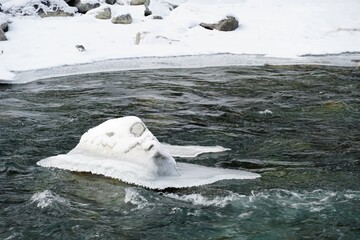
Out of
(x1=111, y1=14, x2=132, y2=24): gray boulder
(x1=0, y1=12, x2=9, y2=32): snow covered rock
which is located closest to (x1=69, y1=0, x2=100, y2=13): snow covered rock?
(x1=111, y1=14, x2=132, y2=24): gray boulder

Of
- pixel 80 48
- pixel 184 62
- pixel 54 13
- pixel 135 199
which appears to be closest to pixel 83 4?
pixel 54 13

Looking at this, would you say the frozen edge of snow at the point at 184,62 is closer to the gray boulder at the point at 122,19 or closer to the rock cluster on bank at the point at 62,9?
the rock cluster on bank at the point at 62,9

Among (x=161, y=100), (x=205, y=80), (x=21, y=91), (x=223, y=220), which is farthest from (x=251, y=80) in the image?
(x=223, y=220)

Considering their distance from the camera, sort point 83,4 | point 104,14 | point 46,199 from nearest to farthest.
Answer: point 46,199 → point 104,14 → point 83,4

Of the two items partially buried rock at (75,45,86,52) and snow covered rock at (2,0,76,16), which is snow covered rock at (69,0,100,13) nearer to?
snow covered rock at (2,0,76,16)

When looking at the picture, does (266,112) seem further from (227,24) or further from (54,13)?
(54,13)

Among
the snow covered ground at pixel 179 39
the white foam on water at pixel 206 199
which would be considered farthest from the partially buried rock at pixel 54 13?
the white foam on water at pixel 206 199

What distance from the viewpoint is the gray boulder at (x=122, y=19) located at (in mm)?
20016

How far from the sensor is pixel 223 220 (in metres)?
5.02

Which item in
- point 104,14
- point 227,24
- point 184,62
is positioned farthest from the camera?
point 104,14

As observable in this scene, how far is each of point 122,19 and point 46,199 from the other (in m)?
15.3

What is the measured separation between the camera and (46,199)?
17.9ft

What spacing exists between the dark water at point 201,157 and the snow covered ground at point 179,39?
8.20 feet

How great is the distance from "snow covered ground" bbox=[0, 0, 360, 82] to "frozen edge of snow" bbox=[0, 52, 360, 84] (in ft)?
0.08
